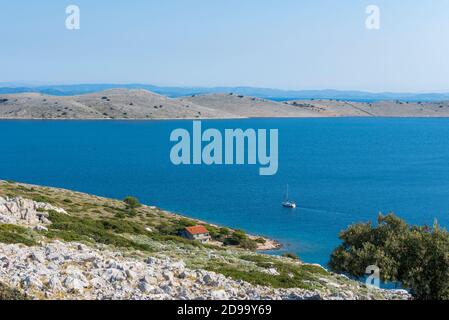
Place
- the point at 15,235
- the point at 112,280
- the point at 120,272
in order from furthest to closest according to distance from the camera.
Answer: the point at 15,235 → the point at 120,272 → the point at 112,280

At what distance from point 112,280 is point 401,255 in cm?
1521

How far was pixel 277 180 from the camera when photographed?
10462cm

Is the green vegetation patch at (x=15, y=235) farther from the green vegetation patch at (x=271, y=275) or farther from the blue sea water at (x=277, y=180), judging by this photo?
the blue sea water at (x=277, y=180)

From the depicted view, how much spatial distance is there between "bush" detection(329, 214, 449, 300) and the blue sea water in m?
22.4

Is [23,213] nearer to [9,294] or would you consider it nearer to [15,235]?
[15,235]

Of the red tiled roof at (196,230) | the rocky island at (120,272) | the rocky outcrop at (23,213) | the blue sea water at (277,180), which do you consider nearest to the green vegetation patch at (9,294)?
the rocky island at (120,272)

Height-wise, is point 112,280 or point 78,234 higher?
point 112,280

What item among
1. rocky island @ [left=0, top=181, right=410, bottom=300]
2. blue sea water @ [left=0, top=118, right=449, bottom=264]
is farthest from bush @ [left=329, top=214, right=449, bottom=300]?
blue sea water @ [left=0, top=118, right=449, bottom=264]

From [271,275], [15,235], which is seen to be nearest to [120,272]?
[271,275]

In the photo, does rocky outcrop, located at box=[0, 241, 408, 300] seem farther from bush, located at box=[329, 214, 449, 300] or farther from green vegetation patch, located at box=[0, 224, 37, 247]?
bush, located at box=[329, 214, 449, 300]

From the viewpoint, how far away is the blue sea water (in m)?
71.5
